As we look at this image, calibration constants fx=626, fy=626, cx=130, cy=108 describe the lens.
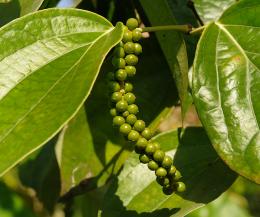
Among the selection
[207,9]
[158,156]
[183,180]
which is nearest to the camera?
[158,156]

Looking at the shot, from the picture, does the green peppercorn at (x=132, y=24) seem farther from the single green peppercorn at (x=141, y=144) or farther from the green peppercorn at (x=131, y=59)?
the single green peppercorn at (x=141, y=144)

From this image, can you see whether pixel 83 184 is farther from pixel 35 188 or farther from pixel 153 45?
pixel 35 188

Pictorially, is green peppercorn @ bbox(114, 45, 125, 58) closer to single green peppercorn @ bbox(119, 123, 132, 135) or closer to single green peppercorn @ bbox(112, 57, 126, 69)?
single green peppercorn @ bbox(112, 57, 126, 69)

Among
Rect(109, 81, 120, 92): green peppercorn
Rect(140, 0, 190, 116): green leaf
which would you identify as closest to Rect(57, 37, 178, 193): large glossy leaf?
Rect(140, 0, 190, 116): green leaf

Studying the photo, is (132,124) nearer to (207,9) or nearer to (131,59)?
(131,59)

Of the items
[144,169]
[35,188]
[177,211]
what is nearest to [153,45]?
[144,169]

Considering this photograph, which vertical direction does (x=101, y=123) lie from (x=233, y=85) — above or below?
below

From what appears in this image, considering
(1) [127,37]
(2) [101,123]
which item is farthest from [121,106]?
(2) [101,123]

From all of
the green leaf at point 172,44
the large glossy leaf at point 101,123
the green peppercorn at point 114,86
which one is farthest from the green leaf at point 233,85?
the large glossy leaf at point 101,123
